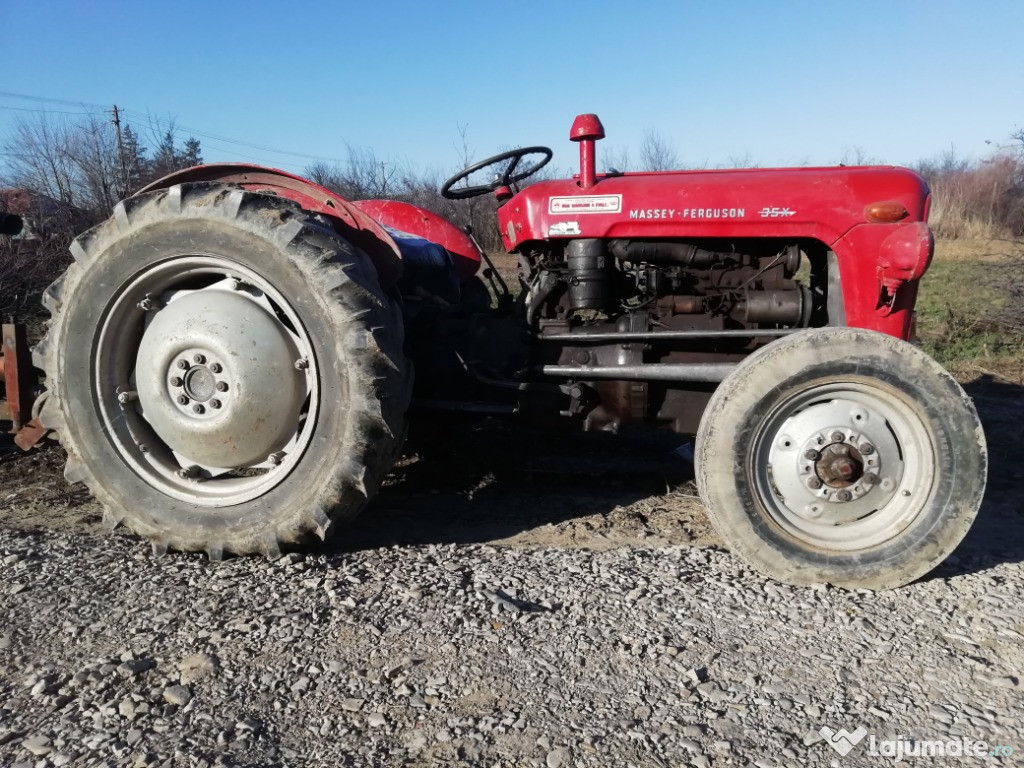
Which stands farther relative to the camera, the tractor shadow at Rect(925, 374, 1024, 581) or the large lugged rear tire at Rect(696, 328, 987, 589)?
the tractor shadow at Rect(925, 374, 1024, 581)

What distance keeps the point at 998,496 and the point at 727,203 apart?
225 cm

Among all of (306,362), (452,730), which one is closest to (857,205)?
(306,362)

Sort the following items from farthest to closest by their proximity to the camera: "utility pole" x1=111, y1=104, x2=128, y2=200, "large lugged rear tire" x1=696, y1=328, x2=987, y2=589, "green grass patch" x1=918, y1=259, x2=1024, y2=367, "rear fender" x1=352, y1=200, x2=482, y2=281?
"utility pole" x1=111, y1=104, x2=128, y2=200
"green grass patch" x1=918, y1=259, x2=1024, y2=367
"rear fender" x1=352, y1=200, x2=482, y2=281
"large lugged rear tire" x1=696, y1=328, x2=987, y2=589

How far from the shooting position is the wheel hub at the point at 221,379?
117 inches

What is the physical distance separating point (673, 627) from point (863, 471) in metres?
1.00

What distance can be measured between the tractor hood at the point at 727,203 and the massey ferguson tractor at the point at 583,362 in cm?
1

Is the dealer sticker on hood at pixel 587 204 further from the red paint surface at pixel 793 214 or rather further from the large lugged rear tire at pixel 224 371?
the large lugged rear tire at pixel 224 371

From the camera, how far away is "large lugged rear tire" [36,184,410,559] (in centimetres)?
289

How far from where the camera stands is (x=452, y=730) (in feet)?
6.61

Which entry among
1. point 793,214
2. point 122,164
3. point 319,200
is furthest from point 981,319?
point 122,164

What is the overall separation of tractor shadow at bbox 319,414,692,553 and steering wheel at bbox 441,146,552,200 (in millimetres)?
1334

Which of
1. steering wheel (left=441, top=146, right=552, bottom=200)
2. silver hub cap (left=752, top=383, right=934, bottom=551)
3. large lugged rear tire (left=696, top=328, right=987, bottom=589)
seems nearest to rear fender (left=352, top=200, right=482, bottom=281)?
steering wheel (left=441, top=146, right=552, bottom=200)

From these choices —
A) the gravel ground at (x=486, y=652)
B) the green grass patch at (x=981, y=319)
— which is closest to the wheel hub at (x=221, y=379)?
the gravel ground at (x=486, y=652)

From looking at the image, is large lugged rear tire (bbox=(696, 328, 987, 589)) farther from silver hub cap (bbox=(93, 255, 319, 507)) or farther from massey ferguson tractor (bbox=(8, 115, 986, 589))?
silver hub cap (bbox=(93, 255, 319, 507))
